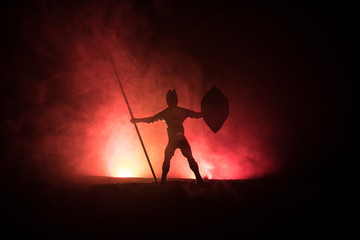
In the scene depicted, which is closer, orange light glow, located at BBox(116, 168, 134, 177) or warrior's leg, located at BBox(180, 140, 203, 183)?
warrior's leg, located at BBox(180, 140, 203, 183)

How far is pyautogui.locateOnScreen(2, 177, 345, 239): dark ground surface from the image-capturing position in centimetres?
238

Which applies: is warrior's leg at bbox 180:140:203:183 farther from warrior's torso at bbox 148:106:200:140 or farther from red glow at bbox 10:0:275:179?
red glow at bbox 10:0:275:179

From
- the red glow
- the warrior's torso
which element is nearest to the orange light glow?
the red glow

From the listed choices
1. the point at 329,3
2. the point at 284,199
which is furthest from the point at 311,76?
the point at 284,199

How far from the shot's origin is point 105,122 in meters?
7.35

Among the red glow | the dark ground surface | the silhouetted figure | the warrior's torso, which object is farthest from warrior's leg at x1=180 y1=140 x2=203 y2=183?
the red glow

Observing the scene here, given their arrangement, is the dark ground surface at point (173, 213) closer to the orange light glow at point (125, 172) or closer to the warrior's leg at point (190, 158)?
the warrior's leg at point (190, 158)

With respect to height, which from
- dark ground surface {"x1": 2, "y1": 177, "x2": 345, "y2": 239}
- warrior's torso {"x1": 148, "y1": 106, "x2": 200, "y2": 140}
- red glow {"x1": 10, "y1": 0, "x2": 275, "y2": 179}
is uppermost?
red glow {"x1": 10, "y1": 0, "x2": 275, "y2": 179}

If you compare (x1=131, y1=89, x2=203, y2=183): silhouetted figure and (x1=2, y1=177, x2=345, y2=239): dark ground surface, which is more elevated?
(x1=131, y1=89, x2=203, y2=183): silhouetted figure

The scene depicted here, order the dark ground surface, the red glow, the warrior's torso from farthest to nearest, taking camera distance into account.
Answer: the red glow → the warrior's torso → the dark ground surface

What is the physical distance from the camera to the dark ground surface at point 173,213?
7.82ft

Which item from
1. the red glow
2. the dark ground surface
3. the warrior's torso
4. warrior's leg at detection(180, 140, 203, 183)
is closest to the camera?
the dark ground surface

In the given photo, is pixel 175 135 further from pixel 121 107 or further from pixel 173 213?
pixel 121 107

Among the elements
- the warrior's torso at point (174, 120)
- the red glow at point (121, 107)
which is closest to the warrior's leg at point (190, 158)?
the warrior's torso at point (174, 120)
